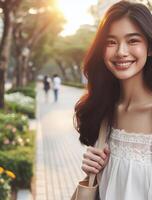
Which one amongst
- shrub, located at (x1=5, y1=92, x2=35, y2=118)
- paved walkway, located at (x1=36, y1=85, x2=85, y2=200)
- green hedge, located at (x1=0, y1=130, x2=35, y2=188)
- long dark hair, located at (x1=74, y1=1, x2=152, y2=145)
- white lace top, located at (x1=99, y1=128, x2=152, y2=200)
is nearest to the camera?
white lace top, located at (x1=99, y1=128, x2=152, y2=200)

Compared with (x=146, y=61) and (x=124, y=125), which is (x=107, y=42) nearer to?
(x=146, y=61)

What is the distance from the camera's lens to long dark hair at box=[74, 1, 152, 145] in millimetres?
2027

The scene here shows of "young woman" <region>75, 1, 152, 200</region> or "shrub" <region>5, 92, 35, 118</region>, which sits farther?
"shrub" <region>5, 92, 35, 118</region>

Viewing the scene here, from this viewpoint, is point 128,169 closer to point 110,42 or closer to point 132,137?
point 132,137

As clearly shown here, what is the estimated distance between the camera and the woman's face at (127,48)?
78.1 inches

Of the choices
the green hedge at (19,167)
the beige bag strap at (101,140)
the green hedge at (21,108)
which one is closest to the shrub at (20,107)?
the green hedge at (21,108)

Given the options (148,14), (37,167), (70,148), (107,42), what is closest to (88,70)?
(107,42)

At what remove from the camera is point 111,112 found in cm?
221

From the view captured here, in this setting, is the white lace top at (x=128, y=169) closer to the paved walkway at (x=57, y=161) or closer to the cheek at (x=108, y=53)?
the cheek at (x=108, y=53)

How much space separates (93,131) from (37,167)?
7.55 metres

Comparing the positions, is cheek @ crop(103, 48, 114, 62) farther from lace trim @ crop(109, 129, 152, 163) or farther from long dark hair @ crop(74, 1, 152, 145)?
lace trim @ crop(109, 129, 152, 163)

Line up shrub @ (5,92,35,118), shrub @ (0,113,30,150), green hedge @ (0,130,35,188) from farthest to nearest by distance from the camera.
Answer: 1. shrub @ (5,92,35,118)
2. shrub @ (0,113,30,150)
3. green hedge @ (0,130,35,188)

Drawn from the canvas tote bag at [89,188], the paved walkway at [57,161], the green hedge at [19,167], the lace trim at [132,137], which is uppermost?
the lace trim at [132,137]

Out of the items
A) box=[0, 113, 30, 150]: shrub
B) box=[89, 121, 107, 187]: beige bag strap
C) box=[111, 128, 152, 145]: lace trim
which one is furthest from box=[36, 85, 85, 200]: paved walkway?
box=[111, 128, 152, 145]: lace trim
